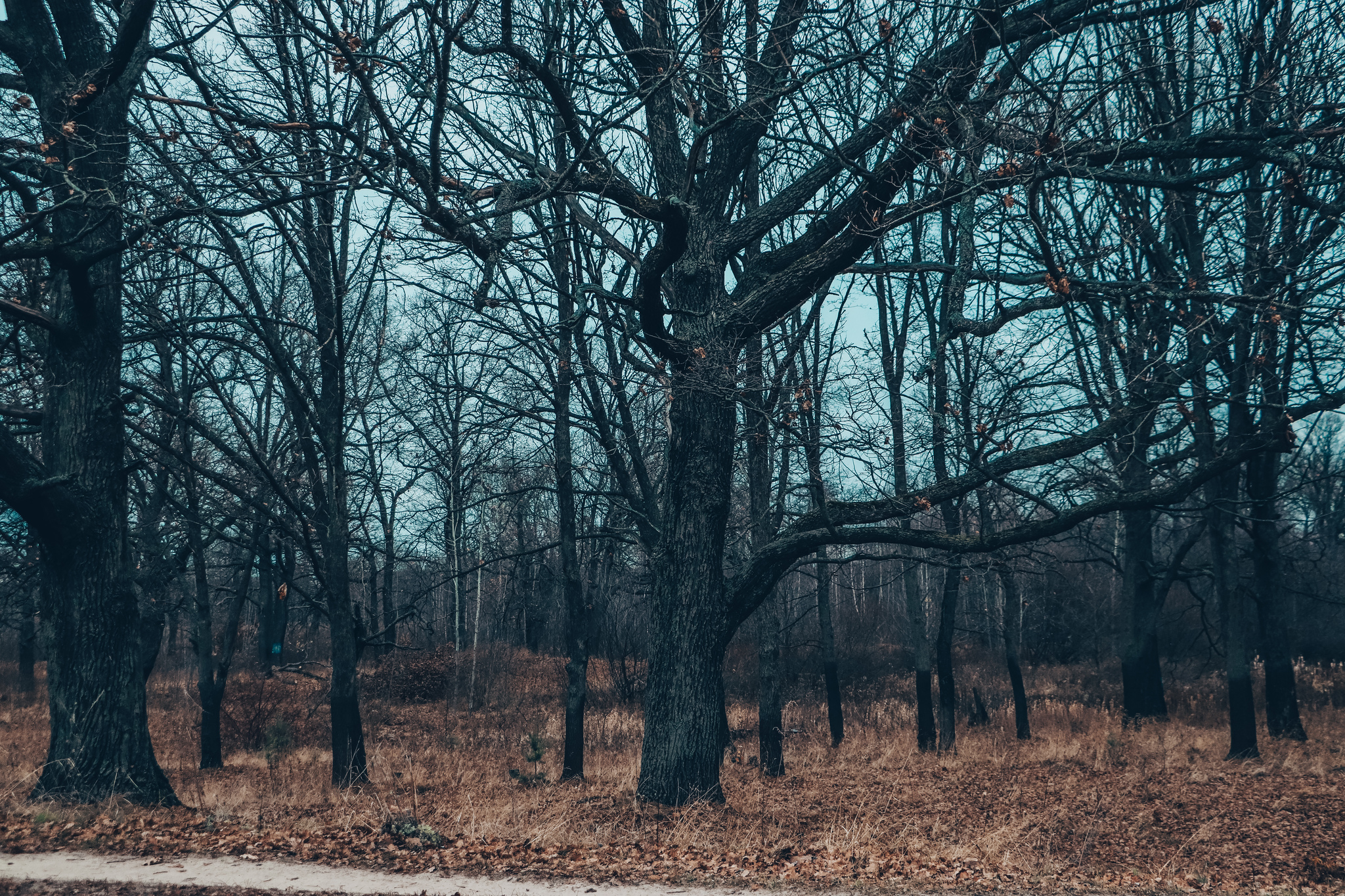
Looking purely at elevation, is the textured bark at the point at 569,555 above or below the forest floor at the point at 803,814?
above

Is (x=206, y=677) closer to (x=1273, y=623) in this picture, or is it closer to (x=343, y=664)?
(x=343, y=664)

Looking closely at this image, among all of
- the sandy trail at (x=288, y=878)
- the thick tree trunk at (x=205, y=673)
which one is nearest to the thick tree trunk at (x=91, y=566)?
the sandy trail at (x=288, y=878)

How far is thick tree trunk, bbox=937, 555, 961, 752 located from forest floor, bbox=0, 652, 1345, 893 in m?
0.52

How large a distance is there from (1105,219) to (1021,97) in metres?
6.53

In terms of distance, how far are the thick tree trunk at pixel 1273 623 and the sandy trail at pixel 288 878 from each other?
1293 cm

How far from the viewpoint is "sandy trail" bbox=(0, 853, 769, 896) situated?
18.2 ft

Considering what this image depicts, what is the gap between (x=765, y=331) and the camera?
30.2 feet

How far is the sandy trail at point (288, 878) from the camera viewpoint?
18.2 feet

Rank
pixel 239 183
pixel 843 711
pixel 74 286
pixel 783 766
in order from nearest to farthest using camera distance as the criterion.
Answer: pixel 239 183, pixel 74 286, pixel 783 766, pixel 843 711

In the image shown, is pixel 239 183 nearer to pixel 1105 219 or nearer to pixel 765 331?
pixel 765 331

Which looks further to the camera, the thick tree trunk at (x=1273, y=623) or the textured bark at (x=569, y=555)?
the thick tree trunk at (x=1273, y=623)

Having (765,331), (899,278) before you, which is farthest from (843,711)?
(765,331)

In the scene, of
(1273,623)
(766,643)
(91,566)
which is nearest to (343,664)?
(91,566)

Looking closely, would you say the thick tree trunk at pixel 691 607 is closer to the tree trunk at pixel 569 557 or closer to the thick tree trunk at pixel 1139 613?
A: the tree trunk at pixel 569 557
